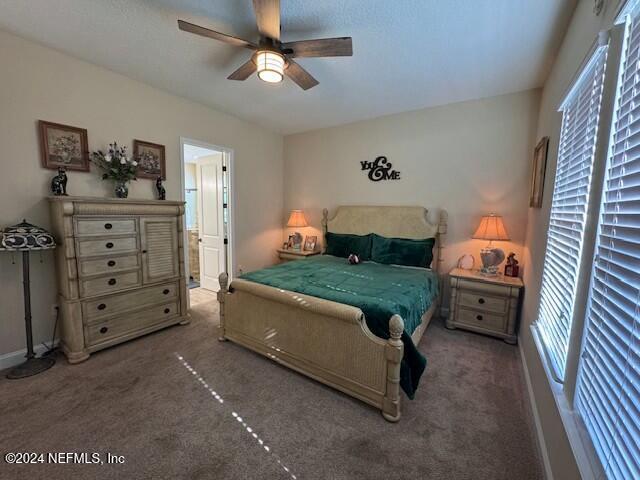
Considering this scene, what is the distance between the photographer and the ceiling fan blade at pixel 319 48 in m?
1.77

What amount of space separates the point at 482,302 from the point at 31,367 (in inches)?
166

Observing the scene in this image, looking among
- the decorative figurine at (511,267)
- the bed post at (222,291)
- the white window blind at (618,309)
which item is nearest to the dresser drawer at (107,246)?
the bed post at (222,291)

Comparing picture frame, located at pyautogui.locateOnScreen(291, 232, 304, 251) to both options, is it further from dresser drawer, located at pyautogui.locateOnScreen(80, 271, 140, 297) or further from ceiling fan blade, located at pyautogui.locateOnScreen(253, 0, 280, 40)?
ceiling fan blade, located at pyautogui.locateOnScreen(253, 0, 280, 40)

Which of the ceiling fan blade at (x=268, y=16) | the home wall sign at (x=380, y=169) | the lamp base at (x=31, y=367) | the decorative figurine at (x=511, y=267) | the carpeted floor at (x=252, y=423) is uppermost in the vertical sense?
the ceiling fan blade at (x=268, y=16)

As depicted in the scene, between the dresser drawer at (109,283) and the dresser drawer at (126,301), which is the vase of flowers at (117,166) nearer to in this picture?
the dresser drawer at (109,283)

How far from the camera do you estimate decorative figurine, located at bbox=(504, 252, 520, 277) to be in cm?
297

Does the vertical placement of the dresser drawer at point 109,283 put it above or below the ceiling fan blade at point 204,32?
below

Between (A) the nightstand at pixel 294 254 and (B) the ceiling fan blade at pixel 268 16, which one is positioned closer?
(B) the ceiling fan blade at pixel 268 16

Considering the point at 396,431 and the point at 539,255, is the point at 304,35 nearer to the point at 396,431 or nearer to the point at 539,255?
the point at 539,255

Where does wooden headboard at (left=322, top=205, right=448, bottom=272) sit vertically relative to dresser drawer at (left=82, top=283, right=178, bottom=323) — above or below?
above

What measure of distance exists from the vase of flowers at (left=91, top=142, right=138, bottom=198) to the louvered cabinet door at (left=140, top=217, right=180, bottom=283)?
398 mm

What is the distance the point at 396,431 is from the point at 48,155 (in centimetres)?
353

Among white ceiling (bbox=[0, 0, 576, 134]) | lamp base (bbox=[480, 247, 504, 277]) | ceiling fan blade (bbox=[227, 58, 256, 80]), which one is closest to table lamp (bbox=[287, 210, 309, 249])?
white ceiling (bbox=[0, 0, 576, 134])

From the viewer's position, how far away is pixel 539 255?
220 centimetres
